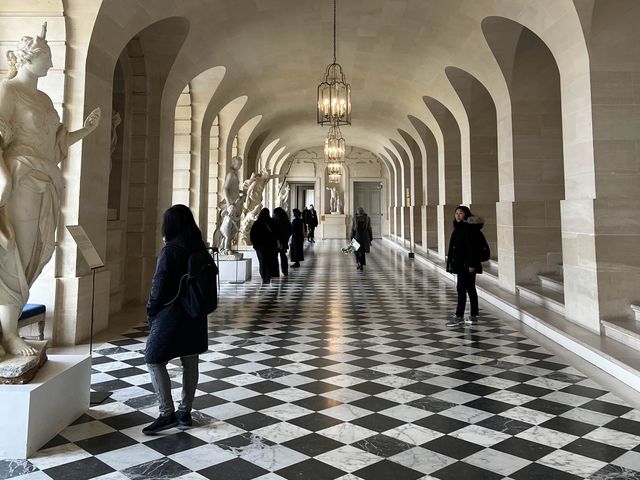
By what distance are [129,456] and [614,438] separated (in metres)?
2.77

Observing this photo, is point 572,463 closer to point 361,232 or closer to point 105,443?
point 105,443

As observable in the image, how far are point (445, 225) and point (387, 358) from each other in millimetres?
8852

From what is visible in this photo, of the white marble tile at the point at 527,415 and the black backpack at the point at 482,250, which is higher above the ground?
the black backpack at the point at 482,250

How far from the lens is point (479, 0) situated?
671 cm

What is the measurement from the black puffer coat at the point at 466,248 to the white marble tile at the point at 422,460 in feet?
11.4

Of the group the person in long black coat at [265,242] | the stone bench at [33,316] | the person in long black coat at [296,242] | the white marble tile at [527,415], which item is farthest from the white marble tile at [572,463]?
the person in long black coat at [296,242]

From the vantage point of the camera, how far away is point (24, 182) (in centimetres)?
276

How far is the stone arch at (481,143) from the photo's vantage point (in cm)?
1011

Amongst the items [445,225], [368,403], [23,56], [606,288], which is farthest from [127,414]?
[445,225]

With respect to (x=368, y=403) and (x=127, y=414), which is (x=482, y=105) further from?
(x=127, y=414)

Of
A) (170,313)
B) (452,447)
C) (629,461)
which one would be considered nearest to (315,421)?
(452,447)

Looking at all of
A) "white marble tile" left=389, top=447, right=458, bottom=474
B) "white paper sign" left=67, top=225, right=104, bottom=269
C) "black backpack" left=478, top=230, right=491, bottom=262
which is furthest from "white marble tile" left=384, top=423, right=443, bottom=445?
"black backpack" left=478, top=230, right=491, bottom=262

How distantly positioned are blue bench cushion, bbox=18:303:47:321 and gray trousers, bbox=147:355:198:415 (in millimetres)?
2363

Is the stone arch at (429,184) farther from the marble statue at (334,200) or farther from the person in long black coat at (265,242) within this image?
the marble statue at (334,200)
